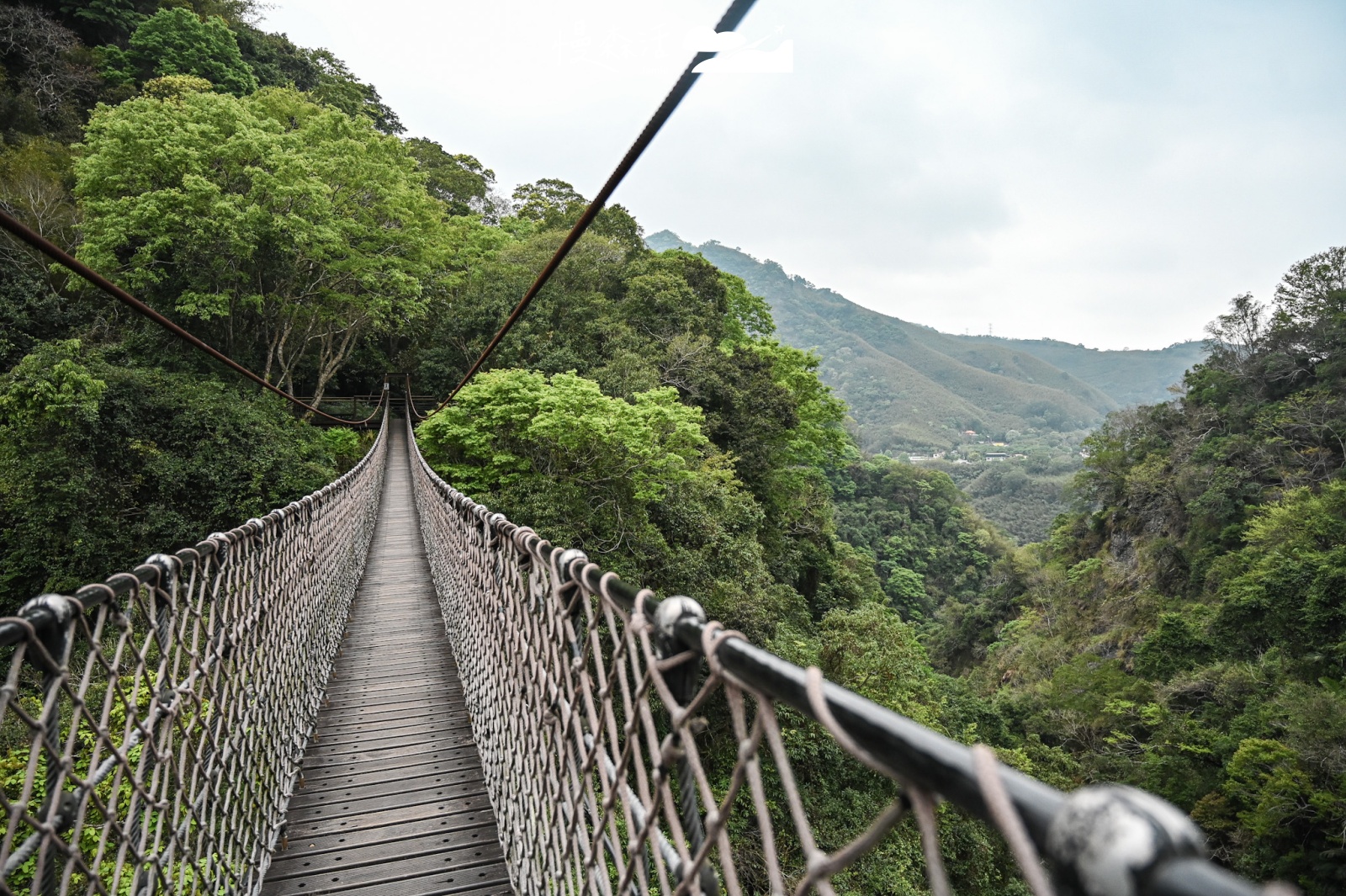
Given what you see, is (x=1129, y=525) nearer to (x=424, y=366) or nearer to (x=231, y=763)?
(x=424, y=366)

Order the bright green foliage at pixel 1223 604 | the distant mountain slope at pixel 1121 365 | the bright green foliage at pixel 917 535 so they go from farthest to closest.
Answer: the distant mountain slope at pixel 1121 365 < the bright green foliage at pixel 917 535 < the bright green foliage at pixel 1223 604

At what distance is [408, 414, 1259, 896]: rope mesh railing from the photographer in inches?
13.0

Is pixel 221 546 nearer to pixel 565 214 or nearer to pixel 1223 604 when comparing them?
pixel 1223 604

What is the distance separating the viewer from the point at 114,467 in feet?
24.4

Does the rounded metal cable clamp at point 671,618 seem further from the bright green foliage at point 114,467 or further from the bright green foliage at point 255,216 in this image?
the bright green foliage at point 255,216

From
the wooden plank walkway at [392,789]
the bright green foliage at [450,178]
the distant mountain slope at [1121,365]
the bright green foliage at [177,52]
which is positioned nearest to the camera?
the wooden plank walkway at [392,789]

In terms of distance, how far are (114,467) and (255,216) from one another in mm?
4005

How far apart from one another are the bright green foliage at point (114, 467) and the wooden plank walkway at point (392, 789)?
5729 mm

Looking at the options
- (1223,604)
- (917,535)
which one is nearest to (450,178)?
(917,535)

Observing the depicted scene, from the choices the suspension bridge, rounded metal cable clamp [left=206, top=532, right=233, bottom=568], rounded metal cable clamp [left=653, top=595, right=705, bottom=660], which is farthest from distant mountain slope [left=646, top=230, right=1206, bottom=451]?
rounded metal cable clamp [left=653, top=595, right=705, bottom=660]

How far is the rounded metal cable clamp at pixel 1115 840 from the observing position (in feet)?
0.99

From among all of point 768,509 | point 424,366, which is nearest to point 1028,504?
point 768,509

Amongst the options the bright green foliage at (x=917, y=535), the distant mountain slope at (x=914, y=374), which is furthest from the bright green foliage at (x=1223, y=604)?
the distant mountain slope at (x=914, y=374)

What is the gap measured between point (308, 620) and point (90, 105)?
53.3ft
